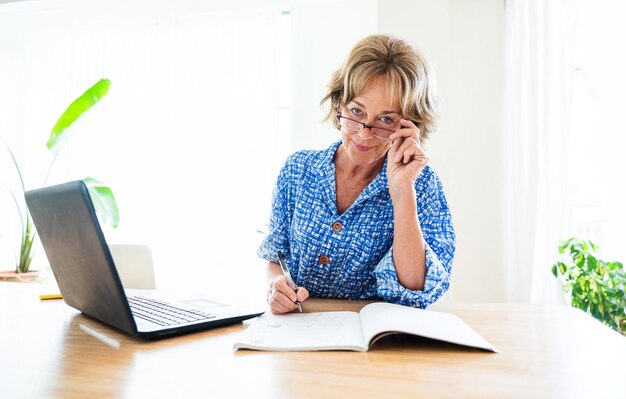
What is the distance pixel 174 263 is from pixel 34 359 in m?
3.11

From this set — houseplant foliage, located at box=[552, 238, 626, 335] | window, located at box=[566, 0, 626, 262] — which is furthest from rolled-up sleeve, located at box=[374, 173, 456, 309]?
window, located at box=[566, 0, 626, 262]

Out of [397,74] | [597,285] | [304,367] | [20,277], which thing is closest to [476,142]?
[597,285]

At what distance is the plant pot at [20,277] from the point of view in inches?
131

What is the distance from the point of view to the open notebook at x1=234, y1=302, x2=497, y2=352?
0.77 meters

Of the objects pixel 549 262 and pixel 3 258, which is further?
pixel 3 258

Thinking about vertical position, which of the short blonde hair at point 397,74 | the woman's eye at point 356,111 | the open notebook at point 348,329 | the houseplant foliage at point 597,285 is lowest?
the houseplant foliage at point 597,285

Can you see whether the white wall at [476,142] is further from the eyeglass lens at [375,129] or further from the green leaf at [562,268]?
the eyeglass lens at [375,129]

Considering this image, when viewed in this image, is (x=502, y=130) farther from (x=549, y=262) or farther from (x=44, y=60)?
(x=44, y=60)

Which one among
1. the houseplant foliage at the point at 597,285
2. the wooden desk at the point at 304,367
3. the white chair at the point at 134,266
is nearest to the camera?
the wooden desk at the point at 304,367

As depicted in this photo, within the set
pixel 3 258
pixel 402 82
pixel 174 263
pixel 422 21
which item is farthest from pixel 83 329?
pixel 3 258

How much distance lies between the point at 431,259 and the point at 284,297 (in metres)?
0.35

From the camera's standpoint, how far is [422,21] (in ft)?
9.48

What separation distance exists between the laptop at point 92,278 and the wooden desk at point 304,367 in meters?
0.03

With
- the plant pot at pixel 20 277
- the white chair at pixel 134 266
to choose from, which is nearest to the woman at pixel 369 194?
the white chair at pixel 134 266
